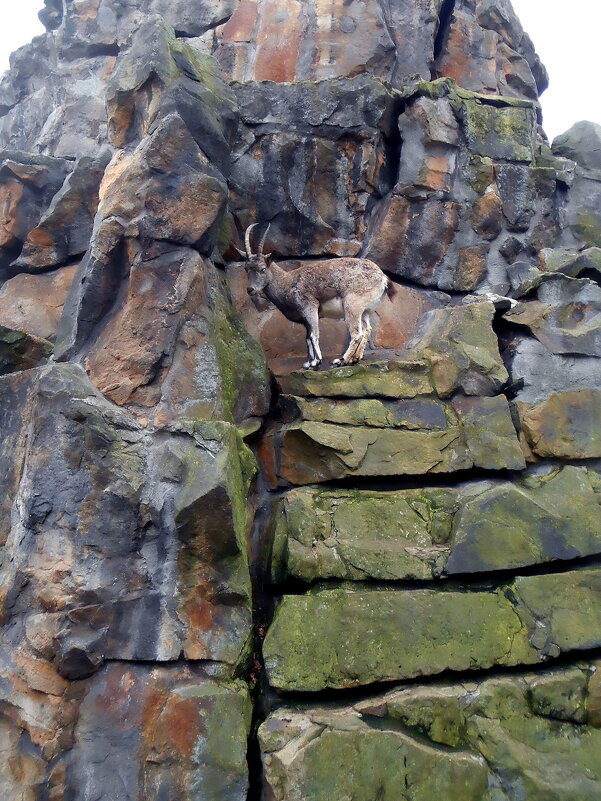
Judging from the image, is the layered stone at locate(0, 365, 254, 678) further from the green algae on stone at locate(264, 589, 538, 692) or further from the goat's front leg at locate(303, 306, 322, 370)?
the goat's front leg at locate(303, 306, 322, 370)

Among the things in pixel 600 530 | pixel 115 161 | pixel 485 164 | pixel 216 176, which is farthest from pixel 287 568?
pixel 485 164

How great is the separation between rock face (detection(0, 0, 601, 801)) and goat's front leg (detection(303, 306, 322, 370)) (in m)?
0.49

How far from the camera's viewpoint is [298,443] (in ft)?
22.2

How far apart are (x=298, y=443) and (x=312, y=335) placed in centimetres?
161

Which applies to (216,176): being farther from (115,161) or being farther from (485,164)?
(485,164)

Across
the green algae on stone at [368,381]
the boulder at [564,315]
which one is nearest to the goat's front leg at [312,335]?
the green algae on stone at [368,381]

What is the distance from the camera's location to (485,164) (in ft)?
30.4

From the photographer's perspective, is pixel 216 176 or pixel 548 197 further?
pixel 548 197

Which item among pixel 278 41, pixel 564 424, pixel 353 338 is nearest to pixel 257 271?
pixel 353 338

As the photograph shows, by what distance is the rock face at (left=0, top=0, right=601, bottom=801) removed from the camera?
507cm

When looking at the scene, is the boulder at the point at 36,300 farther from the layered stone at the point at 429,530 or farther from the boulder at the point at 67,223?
the layered stone at the point at 429,530

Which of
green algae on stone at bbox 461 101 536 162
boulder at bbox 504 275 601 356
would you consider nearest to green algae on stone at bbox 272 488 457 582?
boulder at bbox 504 275 601 356

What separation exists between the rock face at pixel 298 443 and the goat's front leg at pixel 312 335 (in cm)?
49

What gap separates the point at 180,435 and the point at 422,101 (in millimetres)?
6002
